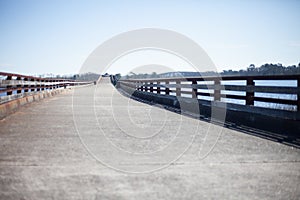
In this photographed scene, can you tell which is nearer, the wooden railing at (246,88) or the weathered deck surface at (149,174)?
the weathered deck surface at (149,174)

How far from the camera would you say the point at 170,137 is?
7652 millimetres

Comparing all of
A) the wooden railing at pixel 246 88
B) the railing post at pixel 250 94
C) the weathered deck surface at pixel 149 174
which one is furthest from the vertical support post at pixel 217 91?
the weathered deck surface at pixel 149 174

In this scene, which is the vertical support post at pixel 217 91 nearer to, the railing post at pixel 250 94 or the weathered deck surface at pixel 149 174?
the railing post at pixel 250 94

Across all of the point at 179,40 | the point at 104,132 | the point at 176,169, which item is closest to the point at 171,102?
the point at 179,40

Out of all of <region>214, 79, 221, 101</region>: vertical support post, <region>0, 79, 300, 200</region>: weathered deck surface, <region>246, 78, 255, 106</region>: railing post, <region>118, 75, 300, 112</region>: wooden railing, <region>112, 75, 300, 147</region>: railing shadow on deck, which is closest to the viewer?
<region>0, 79, 300, 200</region>: weathered deck surface

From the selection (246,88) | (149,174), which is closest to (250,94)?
(246,88)

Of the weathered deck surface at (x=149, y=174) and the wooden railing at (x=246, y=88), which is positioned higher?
the wooden railing at (x=246, y=88)

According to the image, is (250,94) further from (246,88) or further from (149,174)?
(149,174)

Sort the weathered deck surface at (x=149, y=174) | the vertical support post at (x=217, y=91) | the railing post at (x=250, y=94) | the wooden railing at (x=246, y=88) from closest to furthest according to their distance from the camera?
the weathered deck surface at (x=149, y=174) < the wooden railing at (x=246, y=88) < the railing post at (x=250, y=94) < the vertical support post at (x=217, y=91)

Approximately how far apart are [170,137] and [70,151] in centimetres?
246

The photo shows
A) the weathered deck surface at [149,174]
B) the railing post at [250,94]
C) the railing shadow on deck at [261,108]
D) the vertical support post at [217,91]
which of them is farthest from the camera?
the vertical support post at [217,91]

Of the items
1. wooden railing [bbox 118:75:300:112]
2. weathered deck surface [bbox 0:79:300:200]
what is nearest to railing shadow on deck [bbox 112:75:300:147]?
wooden railing [bbox 118:75:300:112]

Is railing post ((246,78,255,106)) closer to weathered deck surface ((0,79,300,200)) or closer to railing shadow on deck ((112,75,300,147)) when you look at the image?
railing shadow on deck ((112,75,300,147))

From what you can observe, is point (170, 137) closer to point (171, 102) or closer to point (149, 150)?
point (149, 150)
